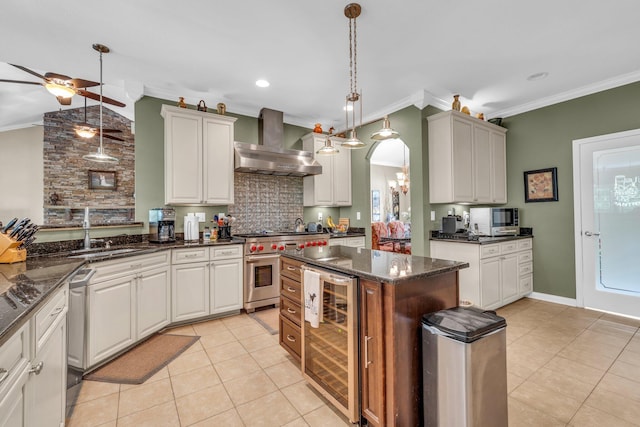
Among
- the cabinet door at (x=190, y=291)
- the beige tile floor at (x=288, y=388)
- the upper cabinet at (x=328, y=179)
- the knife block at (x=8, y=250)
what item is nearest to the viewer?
the beige tile floor at (x=288, y=388)

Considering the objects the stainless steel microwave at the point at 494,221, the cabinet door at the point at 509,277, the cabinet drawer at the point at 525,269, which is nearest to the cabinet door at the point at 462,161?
the stainless steel microwave at the point at 494,221

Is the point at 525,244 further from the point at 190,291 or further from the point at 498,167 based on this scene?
the point at 190,291

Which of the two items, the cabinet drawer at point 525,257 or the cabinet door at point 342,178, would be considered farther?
the cabinet door at point 342,178

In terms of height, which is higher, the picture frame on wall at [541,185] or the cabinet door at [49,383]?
the picture frame on wall at [541,185]

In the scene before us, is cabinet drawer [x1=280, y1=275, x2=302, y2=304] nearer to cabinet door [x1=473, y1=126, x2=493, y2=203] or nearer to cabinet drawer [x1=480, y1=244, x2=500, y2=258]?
cabinet drawer [x1=480, y1=244, x2=500, y2=258]

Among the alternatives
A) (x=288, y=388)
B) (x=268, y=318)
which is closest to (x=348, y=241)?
(x=268, y=318)

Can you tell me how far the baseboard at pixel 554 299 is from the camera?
3906mm

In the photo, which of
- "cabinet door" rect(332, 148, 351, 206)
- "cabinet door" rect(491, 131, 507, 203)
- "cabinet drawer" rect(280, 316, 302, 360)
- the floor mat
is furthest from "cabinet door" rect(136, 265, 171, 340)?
"cabinet door" rect(491, 131, 507, 203)

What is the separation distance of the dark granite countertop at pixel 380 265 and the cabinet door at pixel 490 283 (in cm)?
194

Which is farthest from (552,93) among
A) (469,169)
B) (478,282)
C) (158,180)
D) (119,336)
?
(119,336)

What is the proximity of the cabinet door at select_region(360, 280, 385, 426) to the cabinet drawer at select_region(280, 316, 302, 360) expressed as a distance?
777 mm

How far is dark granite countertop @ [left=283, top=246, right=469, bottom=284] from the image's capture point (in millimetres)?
1562

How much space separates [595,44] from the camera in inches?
110

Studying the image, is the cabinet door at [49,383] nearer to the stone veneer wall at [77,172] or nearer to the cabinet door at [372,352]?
the cabinet door at [372,352]
